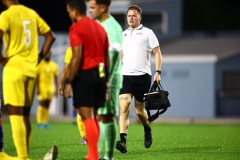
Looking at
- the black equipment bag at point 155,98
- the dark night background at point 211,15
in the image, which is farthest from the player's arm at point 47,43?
the dark night background at point 211,15

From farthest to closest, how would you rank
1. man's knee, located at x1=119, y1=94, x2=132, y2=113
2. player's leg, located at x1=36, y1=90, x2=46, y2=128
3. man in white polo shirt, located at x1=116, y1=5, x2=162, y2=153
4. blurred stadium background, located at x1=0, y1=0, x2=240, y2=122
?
1. blurred stadium background, located at x1=0, y1=0, x2=240, y2=122
2. player's leg, located at x1=36, y1=90, x2=46, y2=128
3. man in white polo shirt, located at x1=116, y1=5, x2=162, y2=153
4. man's knee, located at x1=119, y1=94, x2=132, y2=113

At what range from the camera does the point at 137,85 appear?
15297mm

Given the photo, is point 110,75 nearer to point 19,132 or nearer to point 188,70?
point 19,132

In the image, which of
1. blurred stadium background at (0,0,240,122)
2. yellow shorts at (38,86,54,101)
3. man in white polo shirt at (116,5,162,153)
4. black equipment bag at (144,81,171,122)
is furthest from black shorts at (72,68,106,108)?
blurred stadium background at (0,0,240,122)

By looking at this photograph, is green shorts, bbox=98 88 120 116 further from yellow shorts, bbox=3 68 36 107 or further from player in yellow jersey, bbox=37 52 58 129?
player in yellow jersey, bbox=37 52 58 129

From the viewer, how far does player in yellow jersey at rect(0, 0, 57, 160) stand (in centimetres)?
1086

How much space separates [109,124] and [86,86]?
0.83m

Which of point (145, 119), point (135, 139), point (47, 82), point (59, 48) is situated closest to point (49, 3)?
point (59, 48)

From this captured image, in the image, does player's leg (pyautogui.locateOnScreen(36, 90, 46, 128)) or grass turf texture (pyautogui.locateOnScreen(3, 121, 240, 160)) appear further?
player's leg (pyautogui.locateOnScreen(36, 90, 46, 128))

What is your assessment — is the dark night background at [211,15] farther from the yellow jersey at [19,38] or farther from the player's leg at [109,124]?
the yellow jersey at [19,38]

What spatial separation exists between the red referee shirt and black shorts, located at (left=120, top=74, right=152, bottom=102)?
4.17 meters

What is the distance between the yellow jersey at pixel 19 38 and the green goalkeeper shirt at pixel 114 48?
3.62 feet

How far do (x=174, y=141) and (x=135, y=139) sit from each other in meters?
1.00

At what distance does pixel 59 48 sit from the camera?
39.6 metres
